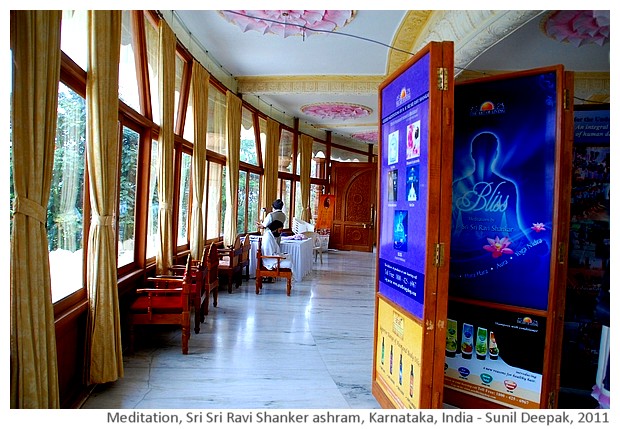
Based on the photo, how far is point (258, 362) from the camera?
11.8ft

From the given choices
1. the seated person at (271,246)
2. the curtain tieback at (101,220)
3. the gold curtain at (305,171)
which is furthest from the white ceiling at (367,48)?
the gold curtain at (305,171)

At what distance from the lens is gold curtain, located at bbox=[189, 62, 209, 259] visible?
598cm

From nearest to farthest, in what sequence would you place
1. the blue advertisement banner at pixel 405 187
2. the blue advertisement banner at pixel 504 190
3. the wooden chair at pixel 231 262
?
the blue advertisement banner at pixel 405 187, the blue advertisement banner at pixel 504 190, the wooden chair at pixel 231 262

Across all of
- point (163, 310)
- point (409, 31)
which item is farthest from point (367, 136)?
point (163, 310)

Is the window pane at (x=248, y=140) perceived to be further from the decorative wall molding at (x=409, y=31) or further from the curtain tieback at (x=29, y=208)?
the curtain tieback at (x=29, y=208)

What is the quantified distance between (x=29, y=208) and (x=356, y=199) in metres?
11.8

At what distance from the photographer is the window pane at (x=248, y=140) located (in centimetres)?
891

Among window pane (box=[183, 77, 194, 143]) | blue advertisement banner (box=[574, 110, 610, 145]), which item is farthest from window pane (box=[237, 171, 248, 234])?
→ blue advertisement banner (box=[574, 110, 610, 145])

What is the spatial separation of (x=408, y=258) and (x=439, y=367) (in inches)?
26.6

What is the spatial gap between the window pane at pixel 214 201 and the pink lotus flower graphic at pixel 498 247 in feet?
18.3

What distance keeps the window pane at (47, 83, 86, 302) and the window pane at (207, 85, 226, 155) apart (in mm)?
3988

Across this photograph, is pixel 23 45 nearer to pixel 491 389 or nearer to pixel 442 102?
pixel 442 102

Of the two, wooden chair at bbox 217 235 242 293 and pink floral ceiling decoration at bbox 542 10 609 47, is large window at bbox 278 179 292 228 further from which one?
pink floral ceiling decoration at bbox 542 10 609 47

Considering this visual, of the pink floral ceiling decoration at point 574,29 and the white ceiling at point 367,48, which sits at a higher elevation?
the white ceiling at point 367,48
